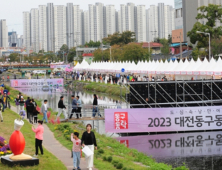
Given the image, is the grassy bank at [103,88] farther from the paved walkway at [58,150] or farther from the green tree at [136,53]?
the paved walkway at [58,150]

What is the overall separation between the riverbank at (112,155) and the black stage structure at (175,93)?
4.64 metres

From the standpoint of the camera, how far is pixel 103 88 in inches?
2410

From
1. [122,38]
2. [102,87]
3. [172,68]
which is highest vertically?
[122,38]

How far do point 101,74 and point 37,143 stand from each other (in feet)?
197

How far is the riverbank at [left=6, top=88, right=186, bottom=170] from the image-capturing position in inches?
635

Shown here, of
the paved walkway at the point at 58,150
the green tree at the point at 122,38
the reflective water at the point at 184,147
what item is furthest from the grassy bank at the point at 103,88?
the green tree at the point at 122,38

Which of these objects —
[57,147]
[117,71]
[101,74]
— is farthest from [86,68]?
[57,147]

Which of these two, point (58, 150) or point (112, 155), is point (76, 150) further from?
point (112, 155)

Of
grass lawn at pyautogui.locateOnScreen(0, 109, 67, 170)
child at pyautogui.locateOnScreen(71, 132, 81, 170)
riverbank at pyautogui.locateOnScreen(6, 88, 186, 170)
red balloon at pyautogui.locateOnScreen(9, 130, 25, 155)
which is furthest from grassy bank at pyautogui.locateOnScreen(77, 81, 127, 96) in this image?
red balloon at pyautogui.locateOnScreen(9, 130, 25, 155)

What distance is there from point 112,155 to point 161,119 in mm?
8507

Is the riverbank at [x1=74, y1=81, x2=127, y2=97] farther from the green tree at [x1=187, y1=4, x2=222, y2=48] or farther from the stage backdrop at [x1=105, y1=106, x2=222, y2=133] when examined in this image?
the stage backdrop at [x1=105, y1=106, x2=222, y2=133]

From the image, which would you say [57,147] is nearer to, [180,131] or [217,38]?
[180,131]

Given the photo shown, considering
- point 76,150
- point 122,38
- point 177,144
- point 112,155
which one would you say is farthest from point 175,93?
point 122,38

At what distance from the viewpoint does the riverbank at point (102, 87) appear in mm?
54719
